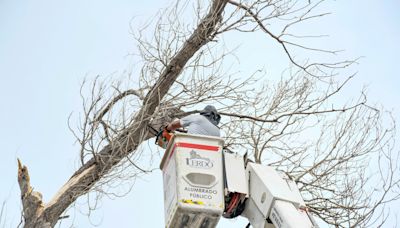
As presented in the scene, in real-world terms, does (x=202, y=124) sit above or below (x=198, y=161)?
above

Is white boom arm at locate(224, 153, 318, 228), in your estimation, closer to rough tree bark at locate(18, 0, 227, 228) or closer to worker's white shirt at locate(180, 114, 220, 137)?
worker's white shirt at locate(180, 114, 220, 137)

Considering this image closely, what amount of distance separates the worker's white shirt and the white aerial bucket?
0.44 metres

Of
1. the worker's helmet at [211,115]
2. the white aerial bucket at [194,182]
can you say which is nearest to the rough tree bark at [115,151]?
the worker's helmet at [211,115]

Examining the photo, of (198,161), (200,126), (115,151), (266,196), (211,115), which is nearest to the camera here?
(266,196)

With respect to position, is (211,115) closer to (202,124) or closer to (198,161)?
(202,124)

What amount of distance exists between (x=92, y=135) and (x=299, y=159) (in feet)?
8.62

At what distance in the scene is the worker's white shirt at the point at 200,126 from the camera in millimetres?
6156

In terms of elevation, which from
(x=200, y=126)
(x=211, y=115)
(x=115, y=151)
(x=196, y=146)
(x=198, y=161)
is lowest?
(x=198, y=161)

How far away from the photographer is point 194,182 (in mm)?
5496

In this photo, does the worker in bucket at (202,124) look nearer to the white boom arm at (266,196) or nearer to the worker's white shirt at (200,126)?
the worker's white shirt at (200,126)

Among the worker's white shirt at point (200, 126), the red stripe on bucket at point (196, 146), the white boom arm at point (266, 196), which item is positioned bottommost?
the white boom arm at point (266, 196)

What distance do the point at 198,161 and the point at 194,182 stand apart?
18cm

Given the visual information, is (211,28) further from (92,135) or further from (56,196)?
(56,196)

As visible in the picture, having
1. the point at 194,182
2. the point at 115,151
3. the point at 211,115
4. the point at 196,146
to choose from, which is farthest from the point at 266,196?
the point at 115,151
